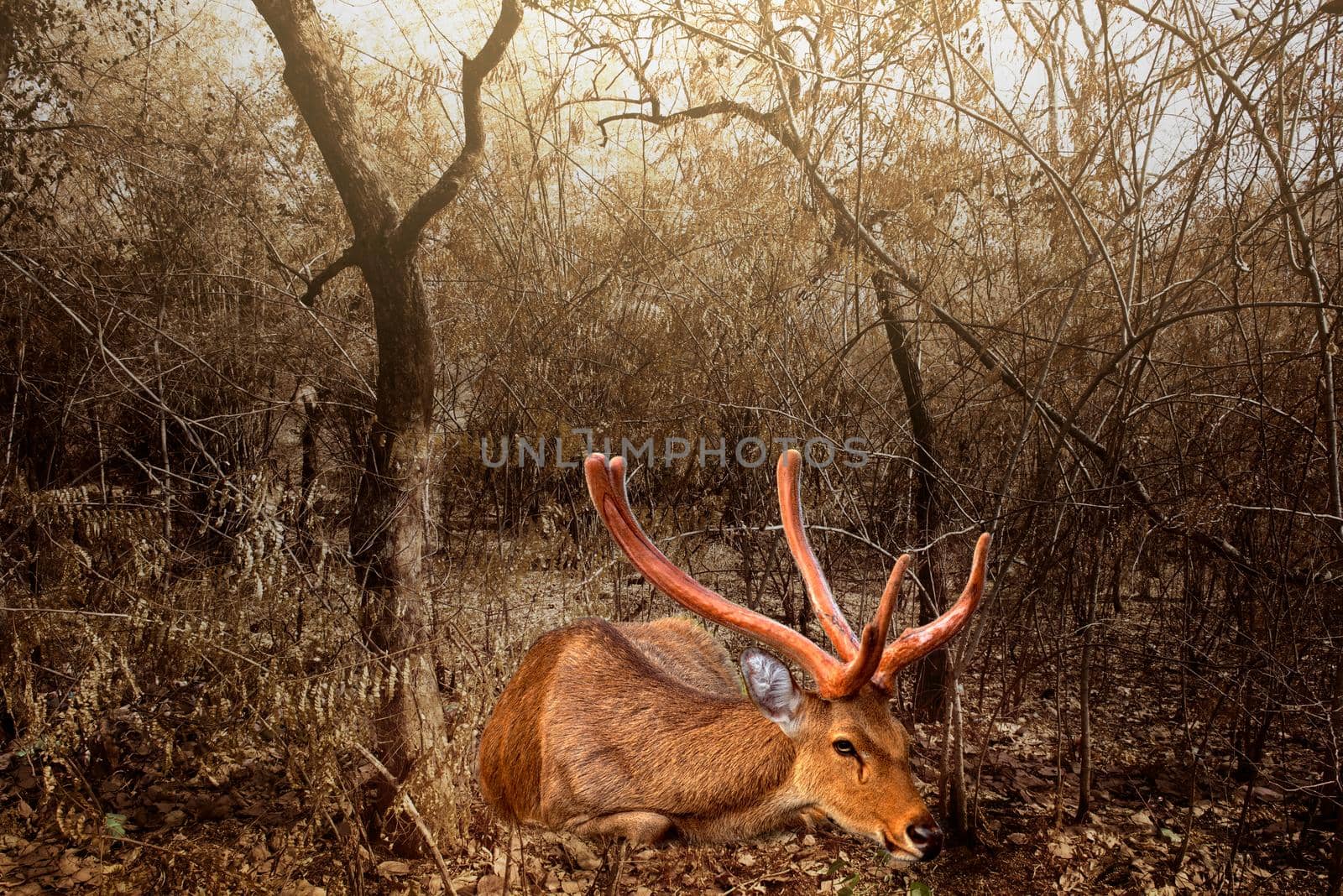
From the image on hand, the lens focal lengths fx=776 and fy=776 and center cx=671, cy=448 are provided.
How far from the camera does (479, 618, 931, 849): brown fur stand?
3.73 ft

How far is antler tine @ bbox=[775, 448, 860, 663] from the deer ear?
9cm

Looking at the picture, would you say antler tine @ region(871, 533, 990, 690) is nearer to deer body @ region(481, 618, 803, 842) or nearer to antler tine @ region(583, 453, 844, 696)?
antler tine @ region(583, 453, 844, 696)

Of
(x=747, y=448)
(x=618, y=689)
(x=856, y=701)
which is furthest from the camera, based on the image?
(x=747, y=448)

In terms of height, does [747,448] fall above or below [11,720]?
above

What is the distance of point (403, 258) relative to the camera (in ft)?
7.70

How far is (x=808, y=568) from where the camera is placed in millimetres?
1193

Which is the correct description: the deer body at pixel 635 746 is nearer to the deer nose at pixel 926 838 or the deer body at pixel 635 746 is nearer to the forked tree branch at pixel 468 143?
the deer nose at pixel 926 838

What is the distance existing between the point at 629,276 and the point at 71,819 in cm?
247

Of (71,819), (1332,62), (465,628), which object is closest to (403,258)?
(465,628)

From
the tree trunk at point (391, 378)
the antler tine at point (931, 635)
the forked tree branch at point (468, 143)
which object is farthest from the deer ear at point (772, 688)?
the forked tree branch at point (468, 143)

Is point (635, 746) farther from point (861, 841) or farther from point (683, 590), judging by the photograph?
point (861, 841)

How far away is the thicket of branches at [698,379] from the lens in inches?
86.4

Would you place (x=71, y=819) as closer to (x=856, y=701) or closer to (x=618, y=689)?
(x=618, y=689)

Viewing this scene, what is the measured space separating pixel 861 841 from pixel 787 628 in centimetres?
103
